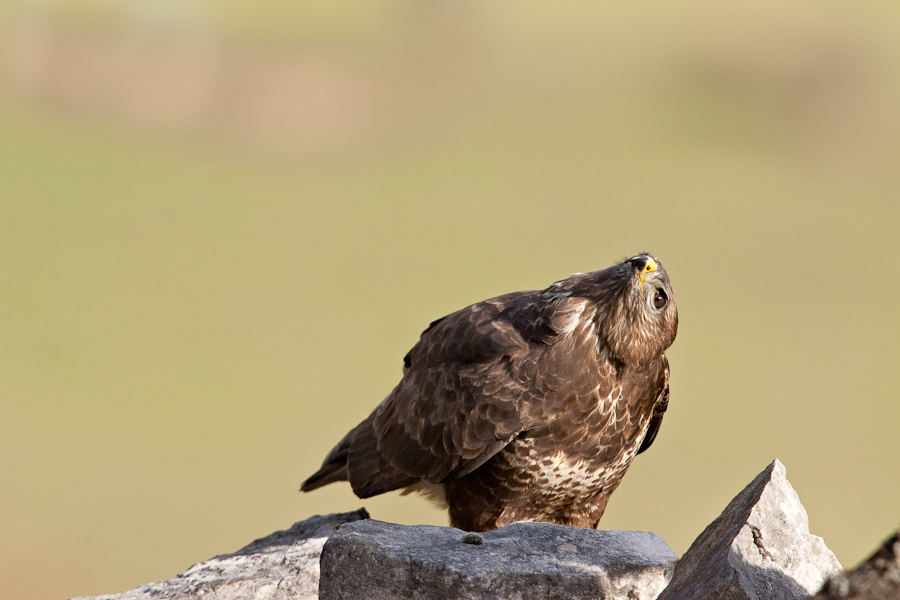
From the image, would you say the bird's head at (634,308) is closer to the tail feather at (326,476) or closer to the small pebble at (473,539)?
the small pebble at (473,539)

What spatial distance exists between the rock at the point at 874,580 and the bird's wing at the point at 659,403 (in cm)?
261

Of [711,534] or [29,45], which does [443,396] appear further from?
[29,45]

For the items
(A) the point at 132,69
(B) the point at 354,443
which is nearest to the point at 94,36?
(A) the point at 132,69

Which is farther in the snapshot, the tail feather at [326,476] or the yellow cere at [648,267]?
the tail feather at [326,476]

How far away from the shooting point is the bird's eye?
14.0 feet

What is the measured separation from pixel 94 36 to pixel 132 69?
127 cm

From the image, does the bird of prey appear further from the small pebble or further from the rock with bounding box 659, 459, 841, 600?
the rock with bounding box 659, 459, 841, 600

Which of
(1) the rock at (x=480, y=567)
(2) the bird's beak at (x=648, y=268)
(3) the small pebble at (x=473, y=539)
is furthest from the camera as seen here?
(2) the bird's beak at (x=648, y=268)

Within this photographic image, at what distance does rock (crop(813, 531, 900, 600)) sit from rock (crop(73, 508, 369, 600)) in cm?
231

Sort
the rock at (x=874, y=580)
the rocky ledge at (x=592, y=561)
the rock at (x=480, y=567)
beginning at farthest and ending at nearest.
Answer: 1. the rock at (x=480, y=567)
2. the rocky ledge at (x=592, y=561)
3. the rock at (x=874, y=580)

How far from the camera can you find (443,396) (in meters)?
4.63

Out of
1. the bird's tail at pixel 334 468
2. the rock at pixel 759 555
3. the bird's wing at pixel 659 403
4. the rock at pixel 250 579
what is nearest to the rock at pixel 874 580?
the rock at pixel 759 555

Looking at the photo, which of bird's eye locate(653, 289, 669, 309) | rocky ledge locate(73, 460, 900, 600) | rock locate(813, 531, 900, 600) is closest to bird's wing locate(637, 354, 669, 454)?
bird's eye locate(653, 289, 669, 309)

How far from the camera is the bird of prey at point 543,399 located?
4.27 meters
